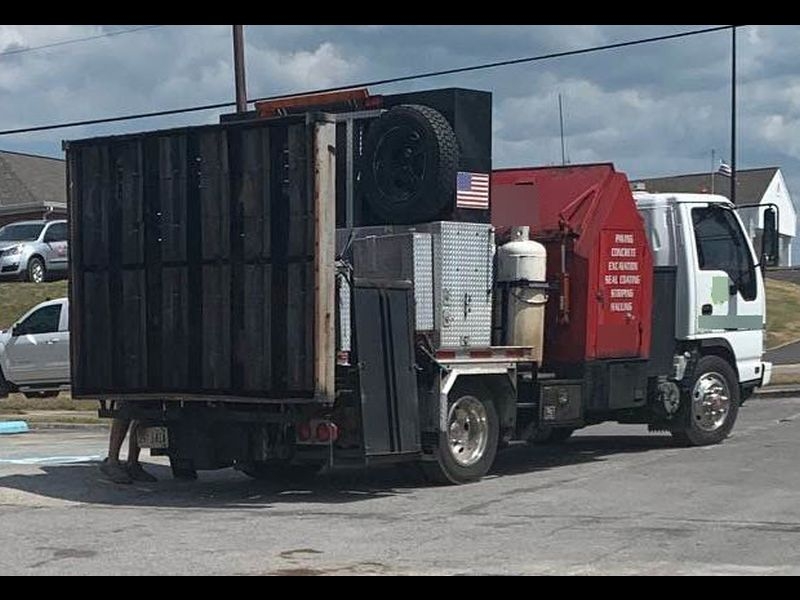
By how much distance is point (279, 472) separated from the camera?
1322 cm

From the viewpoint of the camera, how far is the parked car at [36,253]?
1294 inches

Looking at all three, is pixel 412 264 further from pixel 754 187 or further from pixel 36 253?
pixel 754 187

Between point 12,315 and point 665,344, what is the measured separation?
1977 centimetres

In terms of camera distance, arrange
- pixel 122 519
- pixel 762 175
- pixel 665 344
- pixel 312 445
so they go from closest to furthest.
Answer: pixel 122 519 → pixel 312 445 → pixel 665 344 → pixel 762 175

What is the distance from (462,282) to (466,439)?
146cm

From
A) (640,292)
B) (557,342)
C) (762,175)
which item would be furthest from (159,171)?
(762,175)

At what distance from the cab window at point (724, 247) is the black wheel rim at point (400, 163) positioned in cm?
427

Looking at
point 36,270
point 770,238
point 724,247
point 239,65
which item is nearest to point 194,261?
point 724,247

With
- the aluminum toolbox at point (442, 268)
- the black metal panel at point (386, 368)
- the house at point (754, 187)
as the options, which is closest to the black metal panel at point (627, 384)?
the aluminum toolbox at point (442, 268)

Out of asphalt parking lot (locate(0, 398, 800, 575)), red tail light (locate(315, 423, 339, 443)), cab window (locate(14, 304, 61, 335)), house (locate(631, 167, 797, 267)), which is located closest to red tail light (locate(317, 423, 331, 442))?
red tail light (locate(315, 423, 339, 443))

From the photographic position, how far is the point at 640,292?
46.1 feet

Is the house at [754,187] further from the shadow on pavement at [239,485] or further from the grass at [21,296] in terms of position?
the shadow on pavement at [239,485]

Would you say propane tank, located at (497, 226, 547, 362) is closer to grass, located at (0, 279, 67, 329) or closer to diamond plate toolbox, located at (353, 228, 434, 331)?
diamond plate toolbox, located at (353, 228, 434, 331)

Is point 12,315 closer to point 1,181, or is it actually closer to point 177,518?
point 177,518
